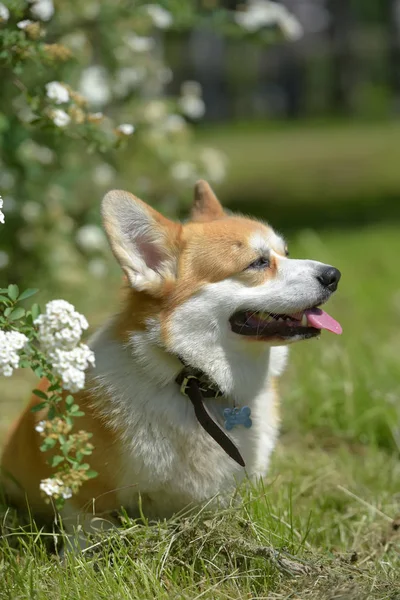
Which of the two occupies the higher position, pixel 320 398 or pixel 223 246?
pixel 223 246

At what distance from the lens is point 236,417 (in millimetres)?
2820

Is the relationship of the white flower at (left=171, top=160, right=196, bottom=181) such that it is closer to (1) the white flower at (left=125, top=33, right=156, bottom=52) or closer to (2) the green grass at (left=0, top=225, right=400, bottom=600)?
(1) the white flower at (left=125, top=33, right=156, bottom=52)

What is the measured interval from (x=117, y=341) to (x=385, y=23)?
18933mm

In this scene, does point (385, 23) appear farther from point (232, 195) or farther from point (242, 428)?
point (242, 428)

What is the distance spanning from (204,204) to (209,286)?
1.97ft

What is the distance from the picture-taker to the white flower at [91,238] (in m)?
4.99

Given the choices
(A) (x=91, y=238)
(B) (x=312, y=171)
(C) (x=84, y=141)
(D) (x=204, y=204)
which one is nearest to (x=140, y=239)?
(D) (x=204, y=204)

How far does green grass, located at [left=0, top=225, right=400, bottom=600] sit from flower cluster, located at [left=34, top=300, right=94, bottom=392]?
1.79 feet

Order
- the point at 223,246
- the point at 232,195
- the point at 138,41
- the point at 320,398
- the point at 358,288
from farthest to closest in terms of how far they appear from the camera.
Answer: the point at 232,195 → the point at 358,288 → the point at 138,41 → the point at 320,398 → the point at 223,246

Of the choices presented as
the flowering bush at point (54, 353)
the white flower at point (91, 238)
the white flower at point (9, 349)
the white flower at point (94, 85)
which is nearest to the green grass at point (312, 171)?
the white flower at point (91, 238)

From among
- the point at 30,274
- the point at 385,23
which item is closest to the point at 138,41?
the point at 30,274

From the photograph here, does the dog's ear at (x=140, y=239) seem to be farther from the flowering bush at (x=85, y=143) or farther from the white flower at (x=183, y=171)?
the white flower at (x=183, y=171)

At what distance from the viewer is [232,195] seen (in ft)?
34.0

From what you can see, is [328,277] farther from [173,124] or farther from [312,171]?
[312,171]
